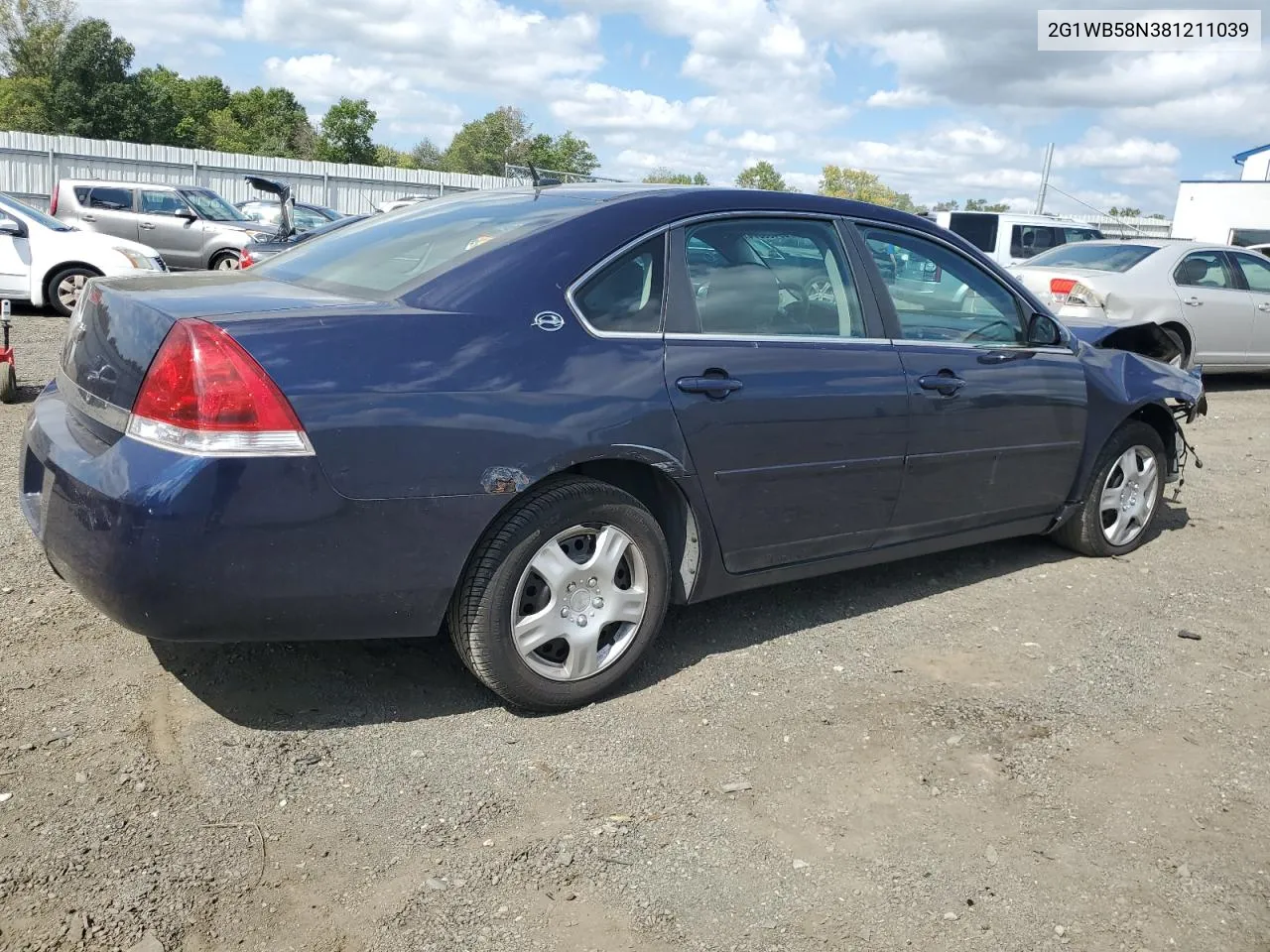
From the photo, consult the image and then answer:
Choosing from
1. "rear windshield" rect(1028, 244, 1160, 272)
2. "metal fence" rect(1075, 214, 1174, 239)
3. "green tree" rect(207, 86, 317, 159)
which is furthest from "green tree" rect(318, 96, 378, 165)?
"rear windshield" rect(1028, 244, 1160, 272)

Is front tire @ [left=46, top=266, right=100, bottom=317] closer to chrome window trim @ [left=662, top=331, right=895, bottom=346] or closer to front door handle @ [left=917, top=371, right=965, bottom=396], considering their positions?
chrome window trim @ [left=662, top=331, right=895, bottom=346]

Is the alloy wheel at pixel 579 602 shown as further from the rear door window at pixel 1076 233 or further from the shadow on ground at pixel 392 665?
the rear door window at pixel 1076 233

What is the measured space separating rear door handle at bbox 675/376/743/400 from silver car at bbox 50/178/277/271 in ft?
51.1

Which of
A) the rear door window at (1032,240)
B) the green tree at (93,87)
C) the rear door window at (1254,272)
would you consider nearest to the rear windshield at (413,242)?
the rear door window at (1254,272)

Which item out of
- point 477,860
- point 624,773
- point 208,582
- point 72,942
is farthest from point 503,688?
point 72,942

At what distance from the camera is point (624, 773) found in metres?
3.20

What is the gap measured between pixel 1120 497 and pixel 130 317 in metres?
4.50

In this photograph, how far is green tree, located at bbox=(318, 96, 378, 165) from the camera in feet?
204

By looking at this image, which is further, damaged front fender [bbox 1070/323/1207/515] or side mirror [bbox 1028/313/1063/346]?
damaged front fender [bbox 1070/323/1207/515]

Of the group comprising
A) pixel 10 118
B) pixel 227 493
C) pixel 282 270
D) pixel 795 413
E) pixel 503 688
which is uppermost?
pixel 10 118

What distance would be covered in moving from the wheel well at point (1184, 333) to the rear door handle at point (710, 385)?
8883 millimetres

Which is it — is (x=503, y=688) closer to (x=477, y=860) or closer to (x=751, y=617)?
(x=477, y=860)

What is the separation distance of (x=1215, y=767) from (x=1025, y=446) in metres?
1.64

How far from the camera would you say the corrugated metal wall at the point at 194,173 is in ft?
89.1
